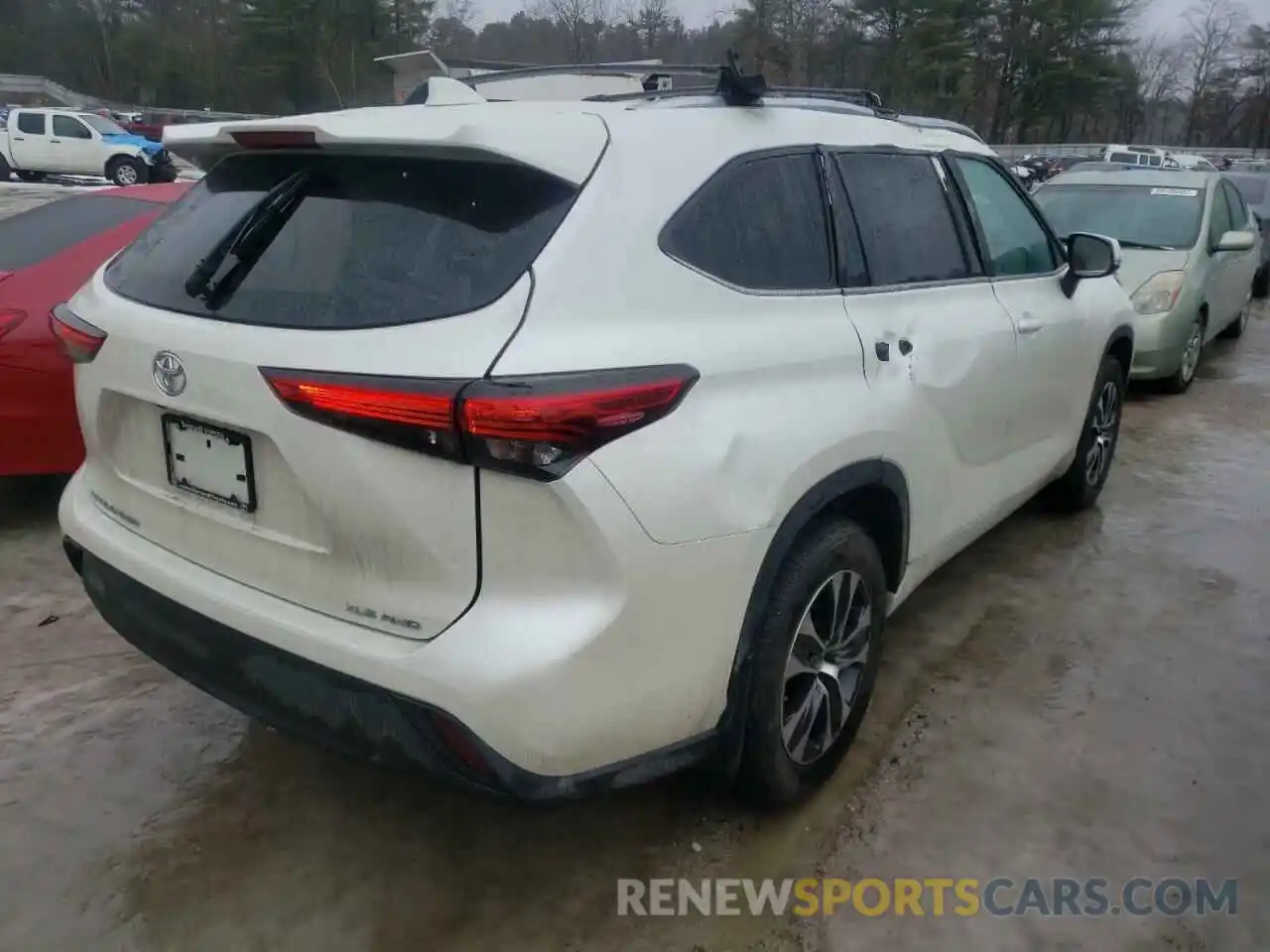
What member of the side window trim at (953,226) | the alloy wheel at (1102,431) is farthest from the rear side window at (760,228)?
the alloy wheel at (1102,431)

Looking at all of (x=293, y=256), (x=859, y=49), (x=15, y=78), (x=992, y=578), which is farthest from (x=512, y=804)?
(x=15, y=78)

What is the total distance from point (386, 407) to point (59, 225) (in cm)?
376

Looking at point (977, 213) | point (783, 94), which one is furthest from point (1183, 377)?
point (783, 94)

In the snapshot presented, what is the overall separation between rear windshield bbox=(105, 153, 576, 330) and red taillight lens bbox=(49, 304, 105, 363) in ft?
0.60

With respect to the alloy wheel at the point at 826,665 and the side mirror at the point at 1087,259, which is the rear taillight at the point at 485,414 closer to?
the alloy wheel at the point at 826,665

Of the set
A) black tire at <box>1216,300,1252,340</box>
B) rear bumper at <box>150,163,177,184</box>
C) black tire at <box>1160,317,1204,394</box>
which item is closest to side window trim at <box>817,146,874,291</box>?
black tire at <box>1160,317,1204,394</box>

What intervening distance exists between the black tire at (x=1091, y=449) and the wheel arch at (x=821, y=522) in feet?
6.76

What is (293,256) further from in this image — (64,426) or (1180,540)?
(1180,540)

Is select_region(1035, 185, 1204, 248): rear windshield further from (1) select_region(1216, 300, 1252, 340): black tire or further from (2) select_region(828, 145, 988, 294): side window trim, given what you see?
(2) select_region(828, 145, 988, 294): side window trim

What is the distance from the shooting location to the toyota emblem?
2139 mm

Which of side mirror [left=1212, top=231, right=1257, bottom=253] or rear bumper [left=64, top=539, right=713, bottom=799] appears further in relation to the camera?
side mirror [left=1212, top=231, right=1257, bottom=253]

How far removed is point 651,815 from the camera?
272cm

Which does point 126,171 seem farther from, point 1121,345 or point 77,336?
point 77,336

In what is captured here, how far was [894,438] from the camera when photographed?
8.95 ft
